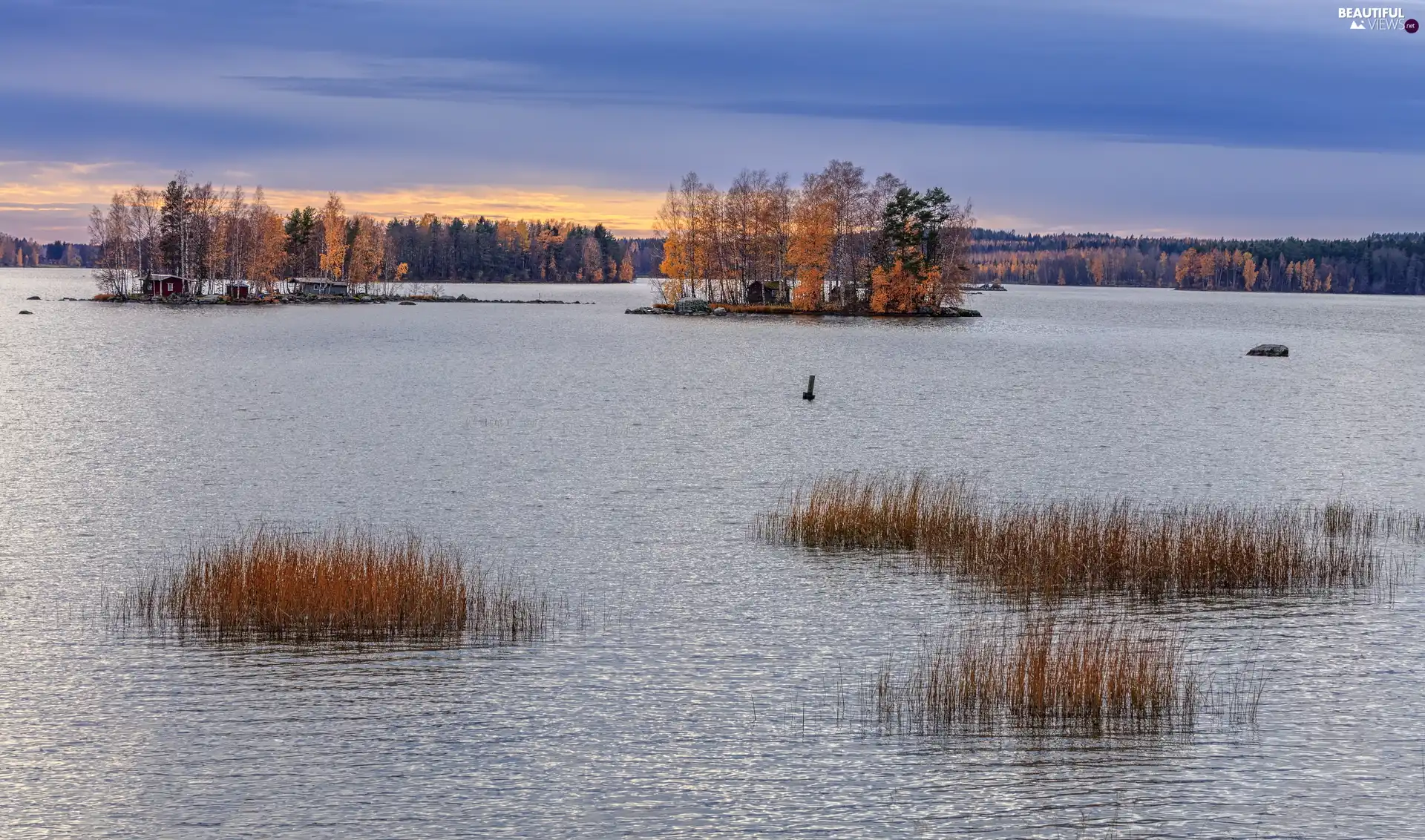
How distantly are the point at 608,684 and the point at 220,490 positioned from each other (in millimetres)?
18098

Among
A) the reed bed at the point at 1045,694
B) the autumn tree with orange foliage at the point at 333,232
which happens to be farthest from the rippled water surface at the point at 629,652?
the autumn tree with orange foliage at the point at 333,232

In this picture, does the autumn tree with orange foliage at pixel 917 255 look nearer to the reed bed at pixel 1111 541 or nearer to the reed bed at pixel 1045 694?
the reed bed at pixel 1111 541

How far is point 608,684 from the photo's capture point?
1636 centimetres

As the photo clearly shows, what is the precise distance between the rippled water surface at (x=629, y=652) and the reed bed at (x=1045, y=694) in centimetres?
49

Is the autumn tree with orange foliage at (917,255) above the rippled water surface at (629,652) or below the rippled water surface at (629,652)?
above

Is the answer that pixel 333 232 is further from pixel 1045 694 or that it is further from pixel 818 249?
pixel 1045 694

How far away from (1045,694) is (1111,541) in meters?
8.40

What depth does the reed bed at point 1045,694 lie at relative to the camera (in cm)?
1462

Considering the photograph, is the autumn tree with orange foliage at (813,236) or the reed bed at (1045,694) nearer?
the reed bed at (1045,694)

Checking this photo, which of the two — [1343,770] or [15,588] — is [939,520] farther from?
[15,588]

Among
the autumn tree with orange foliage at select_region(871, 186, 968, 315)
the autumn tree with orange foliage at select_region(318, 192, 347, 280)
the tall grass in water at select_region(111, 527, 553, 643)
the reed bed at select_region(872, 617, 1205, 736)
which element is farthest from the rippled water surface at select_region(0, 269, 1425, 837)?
the autumn tree with orange foliage at select_region(318, 192, 347, 280)

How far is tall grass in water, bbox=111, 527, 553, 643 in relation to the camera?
59.0ft

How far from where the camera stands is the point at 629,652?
58.9 ft

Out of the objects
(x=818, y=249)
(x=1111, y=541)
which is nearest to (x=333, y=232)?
(x=818, y=249)
